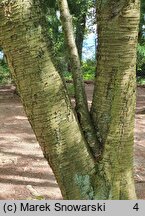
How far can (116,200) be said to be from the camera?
9.39ft

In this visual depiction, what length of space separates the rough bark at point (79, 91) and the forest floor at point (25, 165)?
2143 millimetres

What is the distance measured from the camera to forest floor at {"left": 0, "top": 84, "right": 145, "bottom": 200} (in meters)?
4.95

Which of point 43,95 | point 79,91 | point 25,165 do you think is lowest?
point 25,165

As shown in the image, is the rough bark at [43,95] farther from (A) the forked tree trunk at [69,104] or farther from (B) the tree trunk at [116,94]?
(B) the tree trunk at [116,94]

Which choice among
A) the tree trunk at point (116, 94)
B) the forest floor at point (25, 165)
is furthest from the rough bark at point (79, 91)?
the forest floor at point (25, 165)

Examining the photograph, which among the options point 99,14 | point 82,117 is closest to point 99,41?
point 99,14

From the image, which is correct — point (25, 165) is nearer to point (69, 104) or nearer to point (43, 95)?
point (69, 104)

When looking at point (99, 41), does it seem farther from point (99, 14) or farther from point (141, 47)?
point (141, 47)

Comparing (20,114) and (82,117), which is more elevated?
(82,117)

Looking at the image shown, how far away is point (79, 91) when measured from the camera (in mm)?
2947

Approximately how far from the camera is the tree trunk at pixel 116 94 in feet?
8.44

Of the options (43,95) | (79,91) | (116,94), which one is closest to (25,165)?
(79,91)

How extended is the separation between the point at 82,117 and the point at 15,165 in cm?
325

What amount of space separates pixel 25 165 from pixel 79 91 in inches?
125
